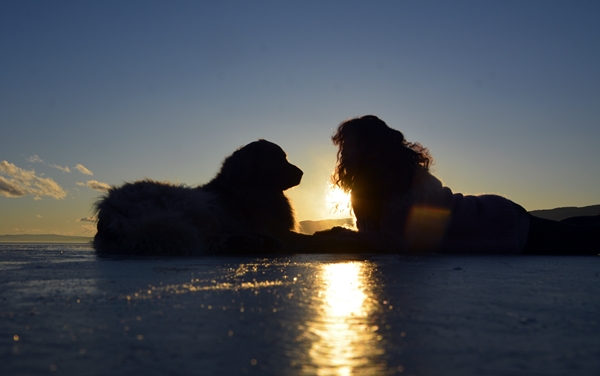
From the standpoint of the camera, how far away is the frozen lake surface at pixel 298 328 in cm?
97

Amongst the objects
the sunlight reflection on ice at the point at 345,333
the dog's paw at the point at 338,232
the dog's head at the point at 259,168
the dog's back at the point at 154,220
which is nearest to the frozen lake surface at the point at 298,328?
the sunlight reflection on ice at the point at 345,333

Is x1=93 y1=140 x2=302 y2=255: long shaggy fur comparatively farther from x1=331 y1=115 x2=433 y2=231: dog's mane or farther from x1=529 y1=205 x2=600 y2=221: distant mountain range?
x1=529 y1=205 x2=600 y2=221: distant mountain range

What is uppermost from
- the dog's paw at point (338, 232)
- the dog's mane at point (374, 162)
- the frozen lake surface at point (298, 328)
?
the dog's mane at point (374, 162)

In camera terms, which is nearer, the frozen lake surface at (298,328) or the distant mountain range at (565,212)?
the frozen lake surface at (298,328)

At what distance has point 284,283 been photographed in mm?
2189

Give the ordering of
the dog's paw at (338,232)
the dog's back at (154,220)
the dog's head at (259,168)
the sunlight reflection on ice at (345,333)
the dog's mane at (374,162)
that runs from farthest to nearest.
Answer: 1. the dog's head at (259,168)
2. the dog's paw at (338,232)
3. the dog's mane at (374,162)
4. the dog's back at (154,220)
5. the sunlight reflection on ice at (345,333)

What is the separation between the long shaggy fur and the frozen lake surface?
2593mm

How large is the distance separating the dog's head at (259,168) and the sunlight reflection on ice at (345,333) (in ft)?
16.2

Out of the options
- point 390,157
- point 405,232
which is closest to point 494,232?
point 405,232

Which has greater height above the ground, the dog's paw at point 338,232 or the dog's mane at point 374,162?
the dog's mane at point 374,162

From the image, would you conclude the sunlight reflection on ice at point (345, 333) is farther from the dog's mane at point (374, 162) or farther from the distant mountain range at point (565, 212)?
the distant mountain range at point (565, 212)

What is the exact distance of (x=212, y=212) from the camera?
5.61 meters

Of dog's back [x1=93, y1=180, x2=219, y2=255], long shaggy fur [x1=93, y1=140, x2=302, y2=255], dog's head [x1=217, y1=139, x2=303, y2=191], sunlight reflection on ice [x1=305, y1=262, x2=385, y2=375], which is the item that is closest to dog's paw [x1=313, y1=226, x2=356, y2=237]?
long shaggy fur [x1=93, y1=140, x2=302, y2=255]

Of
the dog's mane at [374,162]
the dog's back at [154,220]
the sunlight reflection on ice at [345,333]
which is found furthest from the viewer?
the dog's mane at [374,162]
